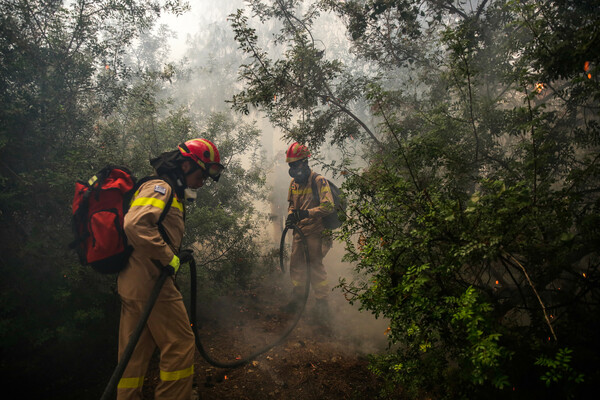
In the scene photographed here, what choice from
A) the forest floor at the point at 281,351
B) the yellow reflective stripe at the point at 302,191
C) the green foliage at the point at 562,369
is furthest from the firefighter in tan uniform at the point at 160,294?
the yellow reflective stripe at the point at 302,191

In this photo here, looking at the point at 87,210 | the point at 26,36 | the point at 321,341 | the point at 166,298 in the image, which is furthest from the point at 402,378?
the point at 26,36

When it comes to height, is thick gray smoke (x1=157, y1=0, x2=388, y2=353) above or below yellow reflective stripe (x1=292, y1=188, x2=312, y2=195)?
above

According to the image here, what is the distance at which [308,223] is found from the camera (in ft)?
21.5

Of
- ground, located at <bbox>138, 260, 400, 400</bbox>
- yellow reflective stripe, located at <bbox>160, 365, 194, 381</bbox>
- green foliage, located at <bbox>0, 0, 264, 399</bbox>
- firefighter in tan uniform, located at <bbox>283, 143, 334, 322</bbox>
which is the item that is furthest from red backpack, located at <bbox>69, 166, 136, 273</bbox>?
firefighter in tan uniform, located at <bbox>283, 143, 334, 322</bbox>

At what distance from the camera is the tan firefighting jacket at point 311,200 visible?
249 inches

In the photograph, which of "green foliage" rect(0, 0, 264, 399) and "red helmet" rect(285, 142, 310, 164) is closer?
"green foliage" rect(0, 0, 264, 399)

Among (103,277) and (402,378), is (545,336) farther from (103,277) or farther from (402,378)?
(103,277)

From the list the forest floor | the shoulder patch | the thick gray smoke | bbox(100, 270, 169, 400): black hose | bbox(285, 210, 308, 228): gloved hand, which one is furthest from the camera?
the thick gray smoke

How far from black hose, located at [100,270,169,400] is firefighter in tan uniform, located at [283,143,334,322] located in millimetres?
3620

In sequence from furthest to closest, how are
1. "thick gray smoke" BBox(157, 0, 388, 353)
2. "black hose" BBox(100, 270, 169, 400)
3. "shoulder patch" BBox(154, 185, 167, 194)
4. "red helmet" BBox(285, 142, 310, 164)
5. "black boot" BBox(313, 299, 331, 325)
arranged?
1. "thick gray smoke" BBox(157, 0, 388, 353)
2. "red helmet" BBox(285, 142, 310, 164)
3. "black boot" BBox(313, 299, 331, 325)
4. "shoulder patch" BBox(154, 185, 167, 194)
5. "black hose" BBox(100, 270, 169, 400)

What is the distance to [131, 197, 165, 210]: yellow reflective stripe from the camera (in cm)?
312

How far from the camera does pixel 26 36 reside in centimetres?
499

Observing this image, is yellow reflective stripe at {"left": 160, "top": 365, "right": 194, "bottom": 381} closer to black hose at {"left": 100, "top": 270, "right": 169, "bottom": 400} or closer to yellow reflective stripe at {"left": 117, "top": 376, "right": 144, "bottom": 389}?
yellow reflective stripe at {"left": 117, "top": 376, "right": 144, "bottom": 389}

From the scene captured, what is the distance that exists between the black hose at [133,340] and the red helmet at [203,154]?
1433 millimetres
